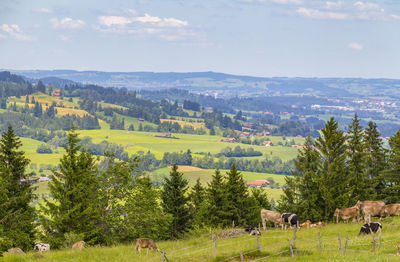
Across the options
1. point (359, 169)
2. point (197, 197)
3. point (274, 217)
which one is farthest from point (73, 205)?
point (359, 169)

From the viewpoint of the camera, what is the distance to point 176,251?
108ft

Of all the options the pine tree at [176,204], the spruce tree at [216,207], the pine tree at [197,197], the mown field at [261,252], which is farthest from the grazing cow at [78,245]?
the pine tree at [197,197]

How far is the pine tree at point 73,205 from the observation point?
42.4 m

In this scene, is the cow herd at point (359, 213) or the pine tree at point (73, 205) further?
the cow herd at point (359, 213)

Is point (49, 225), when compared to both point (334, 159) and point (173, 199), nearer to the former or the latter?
point (173, 199)

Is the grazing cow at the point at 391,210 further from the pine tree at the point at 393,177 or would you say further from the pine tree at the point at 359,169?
the pine tree at the point at 359,169

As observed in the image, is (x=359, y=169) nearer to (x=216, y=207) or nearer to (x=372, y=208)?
(x=372, y=208)

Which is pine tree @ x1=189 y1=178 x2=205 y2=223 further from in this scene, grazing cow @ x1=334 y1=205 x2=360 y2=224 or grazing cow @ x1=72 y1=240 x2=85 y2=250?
grazing cow @ x1=72 y1=240 x2=85 y2=250

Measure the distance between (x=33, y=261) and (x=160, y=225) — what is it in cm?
2436

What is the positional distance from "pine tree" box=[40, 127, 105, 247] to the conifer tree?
24.8 meters

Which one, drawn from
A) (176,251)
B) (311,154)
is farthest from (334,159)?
(176,251)

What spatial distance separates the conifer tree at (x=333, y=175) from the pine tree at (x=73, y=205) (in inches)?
977

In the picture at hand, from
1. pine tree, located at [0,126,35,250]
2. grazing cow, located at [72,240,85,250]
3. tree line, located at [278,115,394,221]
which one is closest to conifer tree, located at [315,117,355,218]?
tree line, located at [278,115,394,221]

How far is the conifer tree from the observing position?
54.2 meters
